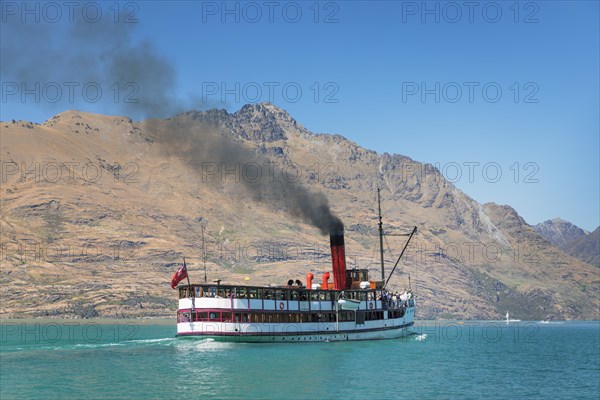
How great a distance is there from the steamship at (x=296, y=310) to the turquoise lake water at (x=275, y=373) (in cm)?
249

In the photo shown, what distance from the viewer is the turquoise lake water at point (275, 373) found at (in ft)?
206

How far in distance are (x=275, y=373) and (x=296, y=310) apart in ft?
107

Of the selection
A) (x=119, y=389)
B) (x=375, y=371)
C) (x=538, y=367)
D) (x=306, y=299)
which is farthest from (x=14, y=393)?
(x=538, y=367)

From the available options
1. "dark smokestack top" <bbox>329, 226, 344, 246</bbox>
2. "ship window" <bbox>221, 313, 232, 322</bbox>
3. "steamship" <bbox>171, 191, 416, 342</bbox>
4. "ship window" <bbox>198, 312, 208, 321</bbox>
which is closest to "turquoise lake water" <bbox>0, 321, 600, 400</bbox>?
"steamship" <bbox>171, 191, 416, 342</bbox>

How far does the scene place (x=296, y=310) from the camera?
104875 millimetres

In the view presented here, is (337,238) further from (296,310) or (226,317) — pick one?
(226,317)

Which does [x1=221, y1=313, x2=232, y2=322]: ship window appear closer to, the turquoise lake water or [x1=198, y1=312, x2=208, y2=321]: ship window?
[x1=198, y1=312, x2=208, y2=321]: ship window

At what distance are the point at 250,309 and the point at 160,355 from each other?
16706 millimetres

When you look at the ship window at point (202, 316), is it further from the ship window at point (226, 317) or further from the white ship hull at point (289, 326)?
the ship window at point (226, 317)

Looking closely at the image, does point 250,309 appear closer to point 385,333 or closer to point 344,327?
point 344,327

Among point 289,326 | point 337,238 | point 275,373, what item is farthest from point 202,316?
point 337,238

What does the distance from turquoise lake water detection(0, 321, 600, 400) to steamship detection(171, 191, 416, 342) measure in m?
2.49

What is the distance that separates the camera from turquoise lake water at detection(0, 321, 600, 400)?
62.8m

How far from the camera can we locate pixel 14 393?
59.4 m
